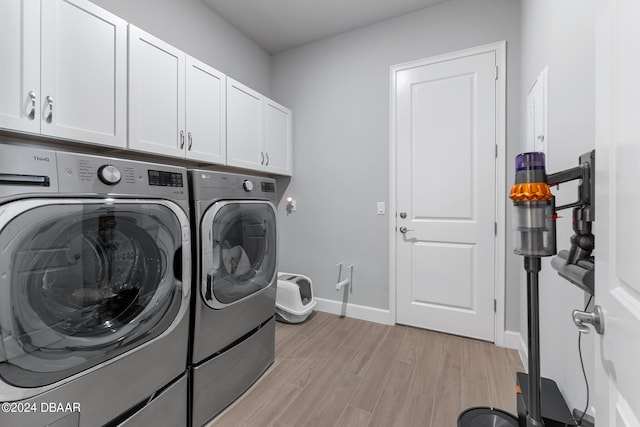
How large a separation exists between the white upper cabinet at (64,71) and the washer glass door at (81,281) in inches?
26.2

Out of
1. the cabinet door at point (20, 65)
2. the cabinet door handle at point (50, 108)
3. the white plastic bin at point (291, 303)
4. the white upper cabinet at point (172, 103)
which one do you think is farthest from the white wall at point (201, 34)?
the white plastic bin at point (291, 303)

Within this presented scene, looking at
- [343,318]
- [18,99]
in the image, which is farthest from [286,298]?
[18,99]

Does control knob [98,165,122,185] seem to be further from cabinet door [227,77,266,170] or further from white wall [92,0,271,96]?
white wall [92,0,271,96]

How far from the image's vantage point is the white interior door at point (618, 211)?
0.46 meters

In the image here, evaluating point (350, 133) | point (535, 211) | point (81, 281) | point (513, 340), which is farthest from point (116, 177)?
point (513, 340)

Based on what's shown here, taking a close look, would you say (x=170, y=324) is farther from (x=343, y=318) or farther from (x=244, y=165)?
(x=343, y=318)

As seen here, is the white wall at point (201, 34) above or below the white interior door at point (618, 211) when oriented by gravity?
above

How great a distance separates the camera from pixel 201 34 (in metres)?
2.48

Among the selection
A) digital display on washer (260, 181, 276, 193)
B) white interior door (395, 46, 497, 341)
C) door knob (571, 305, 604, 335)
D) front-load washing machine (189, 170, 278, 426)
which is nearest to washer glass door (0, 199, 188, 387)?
front-load washing machine (189, 170, 278, 426)

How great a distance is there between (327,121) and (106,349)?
2.56m

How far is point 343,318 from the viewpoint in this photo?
2861mm

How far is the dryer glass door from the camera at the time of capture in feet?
4.69

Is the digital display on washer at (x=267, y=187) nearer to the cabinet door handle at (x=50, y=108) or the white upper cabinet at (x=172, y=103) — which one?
the white upper cabinet at (x=172, y=103)

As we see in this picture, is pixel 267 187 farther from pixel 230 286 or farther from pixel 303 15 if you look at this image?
pixel 303 15
